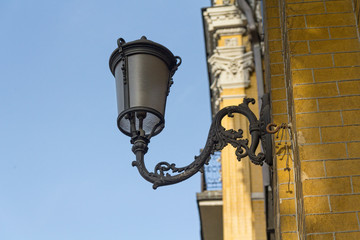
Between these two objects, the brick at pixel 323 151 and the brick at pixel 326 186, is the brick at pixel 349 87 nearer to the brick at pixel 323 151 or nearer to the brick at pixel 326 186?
the brick at pixel 323 151

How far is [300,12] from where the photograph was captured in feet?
17.4

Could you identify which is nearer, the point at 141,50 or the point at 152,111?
the point at 152,111

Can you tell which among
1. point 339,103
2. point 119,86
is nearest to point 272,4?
point 119,86

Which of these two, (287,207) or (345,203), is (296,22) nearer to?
(287,207)

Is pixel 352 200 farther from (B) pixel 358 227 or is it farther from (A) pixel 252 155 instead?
(A) pixel 252 155

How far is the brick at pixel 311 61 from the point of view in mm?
5034

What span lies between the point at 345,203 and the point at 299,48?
119 cm

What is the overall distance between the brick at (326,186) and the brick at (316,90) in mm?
616

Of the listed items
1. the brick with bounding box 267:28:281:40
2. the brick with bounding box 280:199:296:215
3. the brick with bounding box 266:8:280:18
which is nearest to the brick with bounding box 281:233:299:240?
the brick with bounding box 280:199:296:215

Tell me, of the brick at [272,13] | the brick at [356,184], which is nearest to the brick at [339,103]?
Answer: the brick at [356,184]

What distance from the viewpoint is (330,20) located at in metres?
5.24

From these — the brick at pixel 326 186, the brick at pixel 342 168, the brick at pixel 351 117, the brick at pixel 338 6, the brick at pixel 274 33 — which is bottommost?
the brick at pixel 326 186

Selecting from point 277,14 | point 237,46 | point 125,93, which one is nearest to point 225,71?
point 237,46

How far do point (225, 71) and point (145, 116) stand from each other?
34.9 feet
